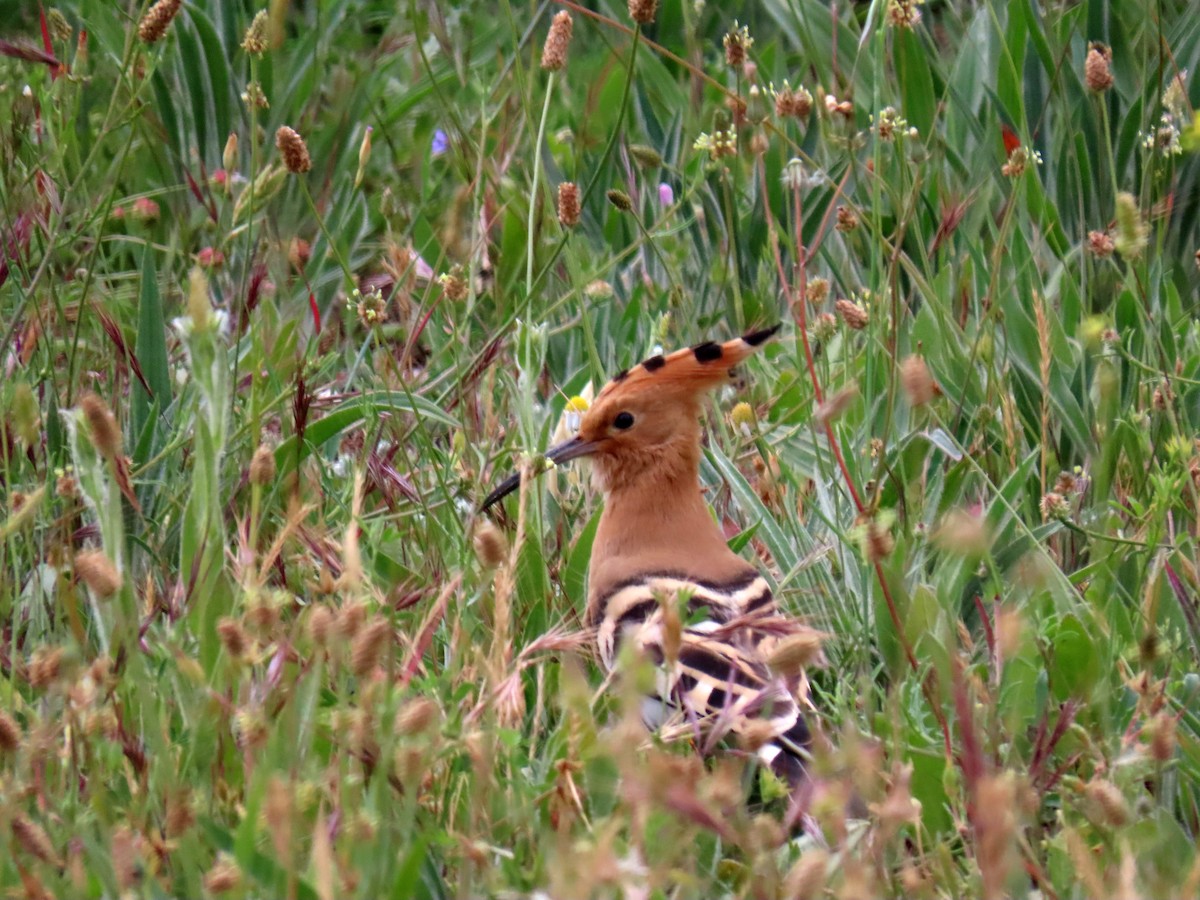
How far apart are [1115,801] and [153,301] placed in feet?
6.34

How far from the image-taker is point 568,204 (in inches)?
102

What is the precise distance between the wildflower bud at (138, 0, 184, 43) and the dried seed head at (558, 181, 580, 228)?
623mm

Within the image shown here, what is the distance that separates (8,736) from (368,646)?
0.43 meters

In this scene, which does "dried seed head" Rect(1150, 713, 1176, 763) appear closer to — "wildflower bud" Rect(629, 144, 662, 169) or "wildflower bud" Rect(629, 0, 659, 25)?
"wildflower bud" Rect(629, 0, 659, 25)

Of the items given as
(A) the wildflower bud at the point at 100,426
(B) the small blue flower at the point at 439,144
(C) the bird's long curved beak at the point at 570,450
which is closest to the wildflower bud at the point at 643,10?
(C) the bird's long curved beak at the point at 570,450

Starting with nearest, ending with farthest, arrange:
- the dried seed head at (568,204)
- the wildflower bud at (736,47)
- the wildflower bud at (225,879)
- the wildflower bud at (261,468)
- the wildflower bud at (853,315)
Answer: the wildflower bud at (225,879), the wildflower bud at (261,468), the wildflower bud at (853,315), the dried seed head at (568,204), the wildflower bud at (736,47)

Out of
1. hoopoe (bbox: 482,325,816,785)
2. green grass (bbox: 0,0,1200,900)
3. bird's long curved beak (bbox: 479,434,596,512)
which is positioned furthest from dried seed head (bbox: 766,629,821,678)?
bird's long curved beak (bbox: 479,434,596,512)

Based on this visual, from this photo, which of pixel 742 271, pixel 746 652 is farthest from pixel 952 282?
pixel 746 652

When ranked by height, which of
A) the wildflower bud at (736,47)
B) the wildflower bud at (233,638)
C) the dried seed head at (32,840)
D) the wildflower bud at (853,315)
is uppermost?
the wildflower bud at (736,47)

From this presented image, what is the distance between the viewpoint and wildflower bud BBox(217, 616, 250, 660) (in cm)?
152

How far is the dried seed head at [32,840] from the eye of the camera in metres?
1.52

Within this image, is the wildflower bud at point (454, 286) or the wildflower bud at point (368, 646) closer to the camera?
the wildflower bud at point (368, 646)

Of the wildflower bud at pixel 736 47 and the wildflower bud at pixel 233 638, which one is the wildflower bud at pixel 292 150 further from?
the wildflower bud at pixel 233 638

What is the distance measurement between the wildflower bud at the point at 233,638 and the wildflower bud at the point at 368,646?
12 centimetres
